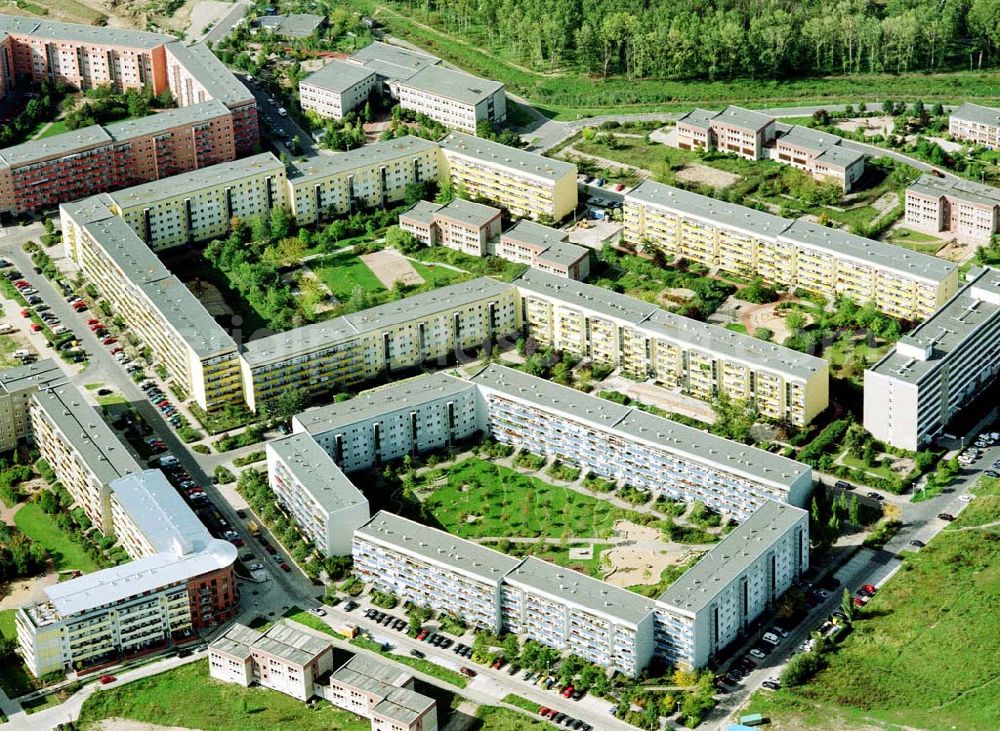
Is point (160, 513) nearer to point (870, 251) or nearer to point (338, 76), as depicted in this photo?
point (870, 251)

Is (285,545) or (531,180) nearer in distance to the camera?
(285,545)

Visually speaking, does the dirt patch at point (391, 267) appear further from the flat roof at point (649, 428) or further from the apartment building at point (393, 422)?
the apartment building at point (393, 422)

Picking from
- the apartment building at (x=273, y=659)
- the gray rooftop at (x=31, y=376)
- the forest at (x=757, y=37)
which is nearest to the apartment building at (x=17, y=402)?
the gray rooftop at (x=31, y=376)

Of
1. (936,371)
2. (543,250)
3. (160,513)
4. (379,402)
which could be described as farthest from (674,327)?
(160,513)

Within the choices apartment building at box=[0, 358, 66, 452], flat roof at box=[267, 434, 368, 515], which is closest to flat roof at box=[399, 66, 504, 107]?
apartment building at box=[0, 358, 66, 452]

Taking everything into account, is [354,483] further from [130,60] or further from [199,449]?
[130,60]

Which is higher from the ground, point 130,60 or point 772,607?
point 130,60

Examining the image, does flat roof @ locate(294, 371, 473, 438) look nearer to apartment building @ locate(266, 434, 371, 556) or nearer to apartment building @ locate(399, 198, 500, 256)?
apartment building @ locate(266, 434, 371, 556)

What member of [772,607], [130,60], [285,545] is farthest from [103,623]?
[130,60]
